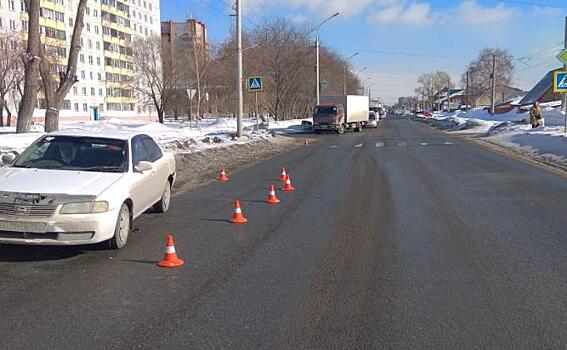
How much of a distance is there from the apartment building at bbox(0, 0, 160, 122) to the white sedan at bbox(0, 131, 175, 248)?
226 feet

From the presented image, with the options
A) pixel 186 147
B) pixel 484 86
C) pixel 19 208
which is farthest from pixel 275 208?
pixel 484 86

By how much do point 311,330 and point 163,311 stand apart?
4.08 ft

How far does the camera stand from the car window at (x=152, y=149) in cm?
830

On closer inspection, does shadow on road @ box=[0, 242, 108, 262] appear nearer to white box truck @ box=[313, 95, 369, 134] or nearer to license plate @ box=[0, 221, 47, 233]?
license plate @ box=[0, 221, 47, 233]

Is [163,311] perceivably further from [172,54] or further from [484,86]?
[484,86]

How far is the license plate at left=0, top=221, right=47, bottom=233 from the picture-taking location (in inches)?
223

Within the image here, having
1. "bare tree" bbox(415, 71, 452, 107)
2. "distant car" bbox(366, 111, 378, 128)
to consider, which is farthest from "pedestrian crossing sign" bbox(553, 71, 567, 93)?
"bare tree" bbox(415, 71, 452, 107)

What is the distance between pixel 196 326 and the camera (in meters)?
4.17

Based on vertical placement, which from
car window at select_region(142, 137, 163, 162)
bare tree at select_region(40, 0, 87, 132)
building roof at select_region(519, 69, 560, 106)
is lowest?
car window at select_region(142, 137, 163, 162)

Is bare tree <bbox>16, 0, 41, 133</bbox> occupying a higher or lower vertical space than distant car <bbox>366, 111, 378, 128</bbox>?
higher

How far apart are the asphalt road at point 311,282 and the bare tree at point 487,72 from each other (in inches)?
4403

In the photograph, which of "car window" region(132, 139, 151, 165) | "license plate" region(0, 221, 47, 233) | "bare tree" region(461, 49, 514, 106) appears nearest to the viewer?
"license plate" region(0, 221, 47, 233)

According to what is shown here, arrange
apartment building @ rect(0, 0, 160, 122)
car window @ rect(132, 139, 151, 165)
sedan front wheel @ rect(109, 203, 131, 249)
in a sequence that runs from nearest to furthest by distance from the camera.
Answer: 1. sedan front wheel @ rect(109, 203, 131, 249)
2. car window @ rect(132, 139, 151, 165)
3. apartment building @ rect(0, 0, 160, 122)

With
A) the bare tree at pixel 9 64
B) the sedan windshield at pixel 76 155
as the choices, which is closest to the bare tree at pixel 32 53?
the sedan windshield at pixel 76 155
